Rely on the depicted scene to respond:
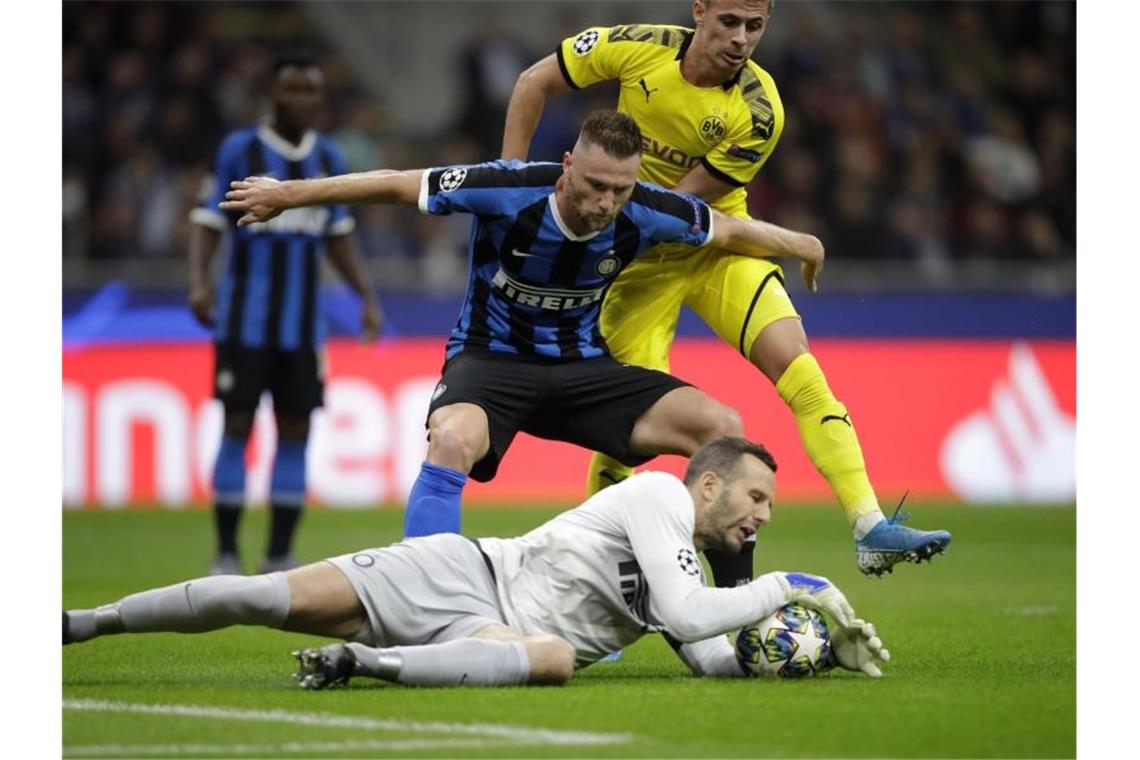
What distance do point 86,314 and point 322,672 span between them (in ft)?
30.6

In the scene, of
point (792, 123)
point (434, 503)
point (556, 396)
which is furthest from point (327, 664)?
point (792, 123)

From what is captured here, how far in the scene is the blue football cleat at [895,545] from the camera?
648 centimetres

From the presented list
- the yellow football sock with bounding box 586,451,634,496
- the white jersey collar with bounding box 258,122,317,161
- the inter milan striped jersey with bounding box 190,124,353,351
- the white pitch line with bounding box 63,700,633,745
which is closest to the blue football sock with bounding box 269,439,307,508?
the inter milan striped jersey with bounding box 190,124,353,351

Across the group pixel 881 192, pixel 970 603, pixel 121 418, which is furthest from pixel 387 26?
pixel 970 603

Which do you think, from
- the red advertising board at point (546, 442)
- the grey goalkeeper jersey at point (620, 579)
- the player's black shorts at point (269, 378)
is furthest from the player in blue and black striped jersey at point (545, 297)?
the red advertising board at point (546, 442)

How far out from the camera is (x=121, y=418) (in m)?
13.5

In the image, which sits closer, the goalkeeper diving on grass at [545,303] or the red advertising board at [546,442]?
the goalkeeper diving on grass at [545,303]

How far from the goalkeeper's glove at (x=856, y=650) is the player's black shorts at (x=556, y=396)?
128 centimetres

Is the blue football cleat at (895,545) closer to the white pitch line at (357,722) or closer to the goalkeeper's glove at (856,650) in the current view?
the goalkeeper's glove at (856,650)

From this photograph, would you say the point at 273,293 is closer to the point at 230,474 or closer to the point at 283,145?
the point at 283,145

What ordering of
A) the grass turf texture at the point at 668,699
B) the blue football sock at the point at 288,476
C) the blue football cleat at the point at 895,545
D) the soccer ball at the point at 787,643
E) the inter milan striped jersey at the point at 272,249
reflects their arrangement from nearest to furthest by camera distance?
the grass turf texture at the point at 668,699
the soccer ball at the point at 787,643
the blue football cleat at the point at 895,545
the blue football sock at the point at 288,476
the inter milan striped jersey at the point at 272,249

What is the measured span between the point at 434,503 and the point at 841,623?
4.73 feet

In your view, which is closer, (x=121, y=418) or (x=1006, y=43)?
(x=121, y=418)
